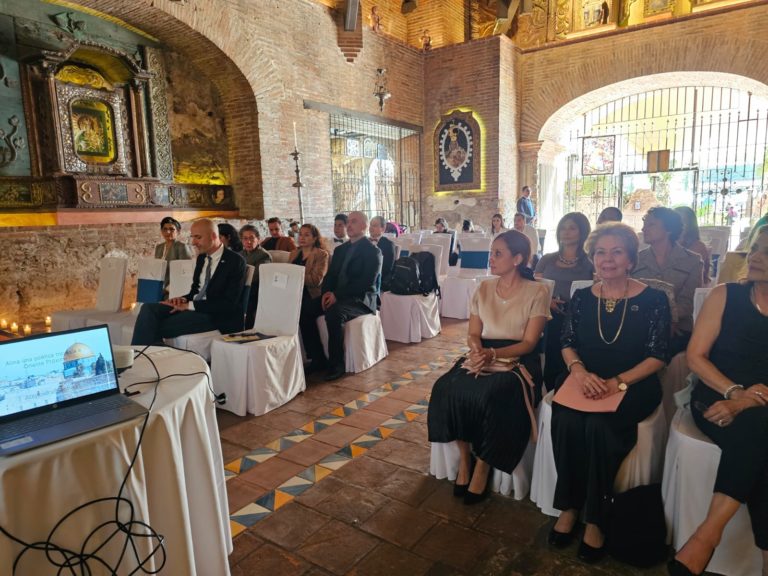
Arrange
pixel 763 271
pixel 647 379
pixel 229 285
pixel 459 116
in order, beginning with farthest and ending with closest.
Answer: pixel 459 116, pixel 229 285, pixel 647 379, pixel 763 271

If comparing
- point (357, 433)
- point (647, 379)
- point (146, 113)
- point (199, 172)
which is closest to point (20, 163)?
point (146, 113)

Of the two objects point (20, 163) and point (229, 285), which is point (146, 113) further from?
point (229, 285)

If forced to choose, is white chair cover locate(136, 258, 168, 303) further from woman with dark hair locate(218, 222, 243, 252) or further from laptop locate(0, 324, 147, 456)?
laptop locate(0, 324, 147, 456)

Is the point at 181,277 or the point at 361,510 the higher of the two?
the point at 181,277

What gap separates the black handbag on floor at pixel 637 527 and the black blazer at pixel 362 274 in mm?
2794

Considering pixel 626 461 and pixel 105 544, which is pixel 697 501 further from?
pixel 105 544

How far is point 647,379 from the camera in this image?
222cm

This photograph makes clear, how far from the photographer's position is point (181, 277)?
445cm

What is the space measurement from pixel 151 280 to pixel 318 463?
2883mm

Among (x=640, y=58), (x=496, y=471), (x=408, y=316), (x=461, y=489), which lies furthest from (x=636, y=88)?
(x=461, y=489)

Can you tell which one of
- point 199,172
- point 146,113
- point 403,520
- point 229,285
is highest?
point 146,113

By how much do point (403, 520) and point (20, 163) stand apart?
7517 mm

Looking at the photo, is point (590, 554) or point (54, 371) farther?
point (590, 554)

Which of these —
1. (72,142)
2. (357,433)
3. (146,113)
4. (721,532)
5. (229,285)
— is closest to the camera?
(721,532)
